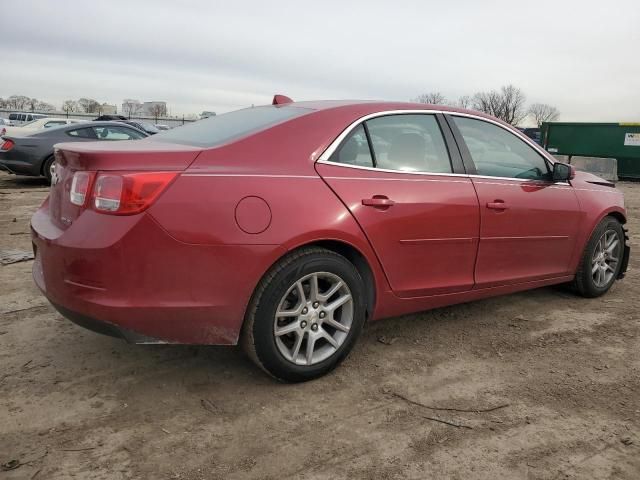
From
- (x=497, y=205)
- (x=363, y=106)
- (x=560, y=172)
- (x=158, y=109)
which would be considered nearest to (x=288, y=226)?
(x=363, y=106)

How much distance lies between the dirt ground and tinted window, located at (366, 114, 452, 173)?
115 cm

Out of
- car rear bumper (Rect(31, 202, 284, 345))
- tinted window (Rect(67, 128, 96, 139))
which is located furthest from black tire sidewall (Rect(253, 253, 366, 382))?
tinted window (Rect(67, 128, 96, 139))

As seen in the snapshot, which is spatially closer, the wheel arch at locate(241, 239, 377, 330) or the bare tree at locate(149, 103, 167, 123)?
the wheel arch at locate(241, 239, 377, 330)

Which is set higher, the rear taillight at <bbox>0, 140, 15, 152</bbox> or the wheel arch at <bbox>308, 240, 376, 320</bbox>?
the rear taillight at <bbox>0, 140, 15, 152</bbox>

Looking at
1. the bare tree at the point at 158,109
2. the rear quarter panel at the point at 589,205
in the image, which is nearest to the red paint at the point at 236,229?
the rear quarter panel at the point at 589,205

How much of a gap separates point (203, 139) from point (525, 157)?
7.92ft

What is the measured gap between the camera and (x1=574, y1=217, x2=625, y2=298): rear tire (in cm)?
452

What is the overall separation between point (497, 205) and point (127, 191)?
2359mm

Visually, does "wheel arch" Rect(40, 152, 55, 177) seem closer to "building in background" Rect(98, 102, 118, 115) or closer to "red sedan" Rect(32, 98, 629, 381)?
"red sedan" Rect(32, 98, 629, 381)

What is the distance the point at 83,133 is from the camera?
10.9 m

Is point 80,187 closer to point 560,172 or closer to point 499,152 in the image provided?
point 499,152

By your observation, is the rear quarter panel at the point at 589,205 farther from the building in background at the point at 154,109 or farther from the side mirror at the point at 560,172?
the building in background at the point at 154,109

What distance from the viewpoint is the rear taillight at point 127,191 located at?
2.45 meters

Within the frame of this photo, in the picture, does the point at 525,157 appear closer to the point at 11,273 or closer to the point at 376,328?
the point at 376,328
